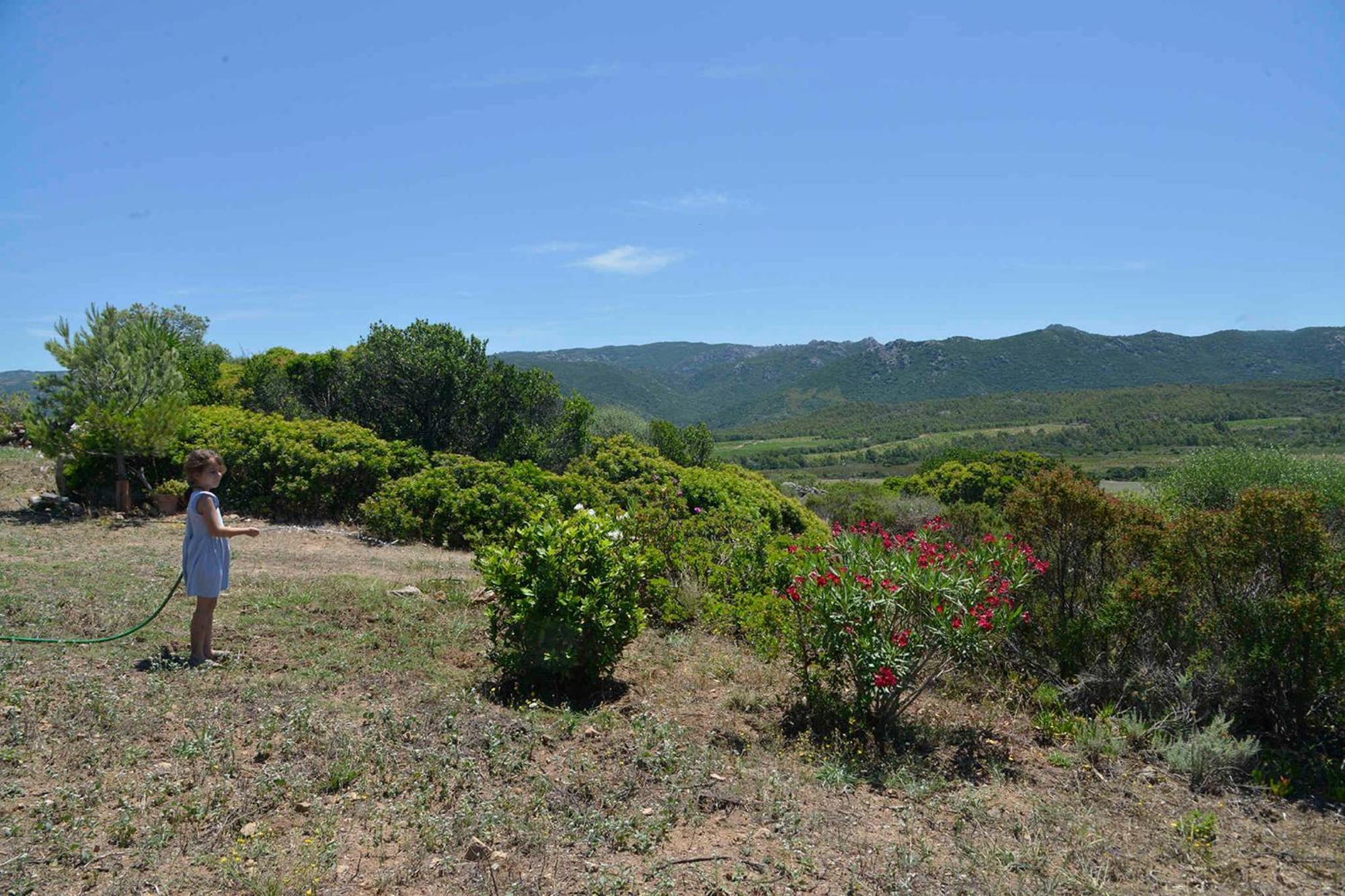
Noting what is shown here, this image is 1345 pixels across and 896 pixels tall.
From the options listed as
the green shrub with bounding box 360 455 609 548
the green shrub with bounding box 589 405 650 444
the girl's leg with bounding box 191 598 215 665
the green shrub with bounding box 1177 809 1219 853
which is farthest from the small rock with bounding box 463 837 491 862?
the green shrub with bounding box 589 405 650 444

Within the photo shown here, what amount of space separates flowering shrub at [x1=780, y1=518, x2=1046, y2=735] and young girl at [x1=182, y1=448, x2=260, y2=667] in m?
3.71

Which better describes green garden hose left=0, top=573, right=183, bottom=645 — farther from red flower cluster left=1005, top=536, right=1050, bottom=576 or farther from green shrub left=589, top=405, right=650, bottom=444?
green shrub left=589, top=405, right=650, bottom=444

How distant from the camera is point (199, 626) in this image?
5.38 metres

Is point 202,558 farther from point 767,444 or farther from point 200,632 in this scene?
point 767,444

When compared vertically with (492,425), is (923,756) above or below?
below

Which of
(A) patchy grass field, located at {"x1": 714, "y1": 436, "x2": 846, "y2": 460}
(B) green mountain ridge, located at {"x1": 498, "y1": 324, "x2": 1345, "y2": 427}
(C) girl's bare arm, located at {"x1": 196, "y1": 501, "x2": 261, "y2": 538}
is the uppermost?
(B) green mountain ridge, located at {"x1": 498, "y1": 324, "x2": 1345, "y2": 427}

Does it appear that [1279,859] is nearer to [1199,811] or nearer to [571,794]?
[1199,811]

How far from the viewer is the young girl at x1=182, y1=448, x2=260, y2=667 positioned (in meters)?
5.24

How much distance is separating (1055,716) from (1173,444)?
77884 mm

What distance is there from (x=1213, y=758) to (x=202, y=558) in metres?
6.46

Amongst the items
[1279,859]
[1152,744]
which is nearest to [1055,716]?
[1152,744]

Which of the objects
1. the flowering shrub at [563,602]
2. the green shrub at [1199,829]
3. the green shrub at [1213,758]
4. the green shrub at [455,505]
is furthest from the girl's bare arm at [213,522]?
the green shrub at [455,505]

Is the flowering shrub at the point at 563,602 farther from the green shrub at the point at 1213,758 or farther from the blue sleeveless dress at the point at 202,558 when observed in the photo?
the green shrub at the point at 1213,758

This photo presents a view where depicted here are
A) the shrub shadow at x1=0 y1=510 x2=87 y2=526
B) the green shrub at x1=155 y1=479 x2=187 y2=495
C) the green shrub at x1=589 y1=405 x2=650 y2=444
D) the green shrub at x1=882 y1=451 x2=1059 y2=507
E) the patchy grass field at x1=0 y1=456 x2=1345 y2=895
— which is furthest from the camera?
the green shrub at x1=589 y1=405 x2=650 y2=444
